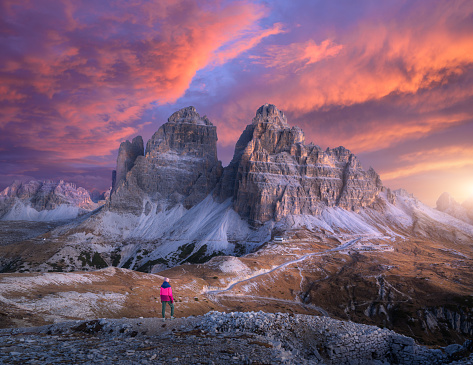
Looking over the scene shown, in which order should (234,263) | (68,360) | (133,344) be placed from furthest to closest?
(234,263)
(133,344)
(68,360)

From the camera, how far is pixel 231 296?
76812 millimetres

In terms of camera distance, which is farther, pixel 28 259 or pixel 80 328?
pixel 28 259

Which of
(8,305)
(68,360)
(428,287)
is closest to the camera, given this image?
(68,360)

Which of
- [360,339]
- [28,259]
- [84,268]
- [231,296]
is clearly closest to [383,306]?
[231,296]

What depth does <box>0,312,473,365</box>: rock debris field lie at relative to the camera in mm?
15609

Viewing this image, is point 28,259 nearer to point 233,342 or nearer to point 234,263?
point 234,263

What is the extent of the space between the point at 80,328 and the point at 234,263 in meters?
83.2

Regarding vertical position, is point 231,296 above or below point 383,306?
above

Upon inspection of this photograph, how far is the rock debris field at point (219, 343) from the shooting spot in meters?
15.6

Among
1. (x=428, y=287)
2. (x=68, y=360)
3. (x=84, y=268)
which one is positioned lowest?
(x=84, y=268)

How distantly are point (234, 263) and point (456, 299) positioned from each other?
71.1 m

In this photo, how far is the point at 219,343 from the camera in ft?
63.8

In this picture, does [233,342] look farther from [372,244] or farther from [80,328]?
[372,244]

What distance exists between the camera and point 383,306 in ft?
287
